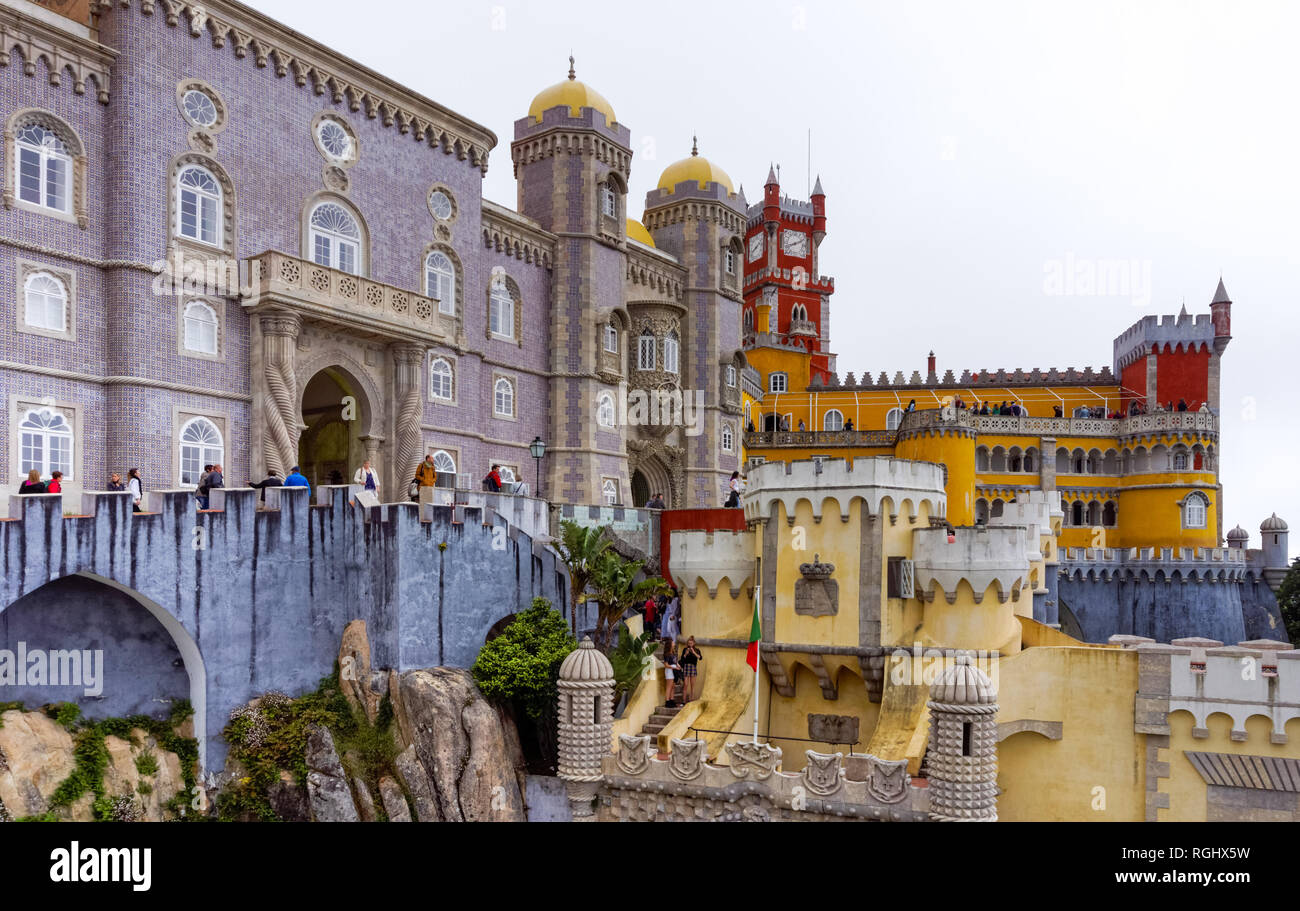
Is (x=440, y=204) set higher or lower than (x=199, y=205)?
higher

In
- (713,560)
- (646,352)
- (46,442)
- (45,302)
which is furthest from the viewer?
(646,352)

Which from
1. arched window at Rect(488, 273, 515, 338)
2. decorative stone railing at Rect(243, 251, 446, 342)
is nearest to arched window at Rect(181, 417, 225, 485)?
decorative stone railing at Rect(243, 251, 446, 342)

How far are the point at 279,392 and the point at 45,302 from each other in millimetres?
5909

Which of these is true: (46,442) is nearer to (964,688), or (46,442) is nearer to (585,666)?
(585,666)

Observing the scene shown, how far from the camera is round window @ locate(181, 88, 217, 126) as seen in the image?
2591 centimetres

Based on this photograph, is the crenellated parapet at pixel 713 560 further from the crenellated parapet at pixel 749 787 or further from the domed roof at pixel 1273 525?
the domed roof at pixel 1273 525

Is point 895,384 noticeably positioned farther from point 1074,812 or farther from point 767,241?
point 1074,812

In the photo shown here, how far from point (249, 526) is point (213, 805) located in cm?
620

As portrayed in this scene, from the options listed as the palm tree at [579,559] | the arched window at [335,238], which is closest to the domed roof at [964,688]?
the palm tree at [579,559]

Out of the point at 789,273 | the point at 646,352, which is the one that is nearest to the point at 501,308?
the point at 646,352

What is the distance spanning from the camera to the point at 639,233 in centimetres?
4556

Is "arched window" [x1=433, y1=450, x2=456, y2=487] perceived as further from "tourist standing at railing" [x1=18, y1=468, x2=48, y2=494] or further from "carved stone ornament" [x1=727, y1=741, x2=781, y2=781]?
"carved stone ornament" [x1=727, y1=741, x2=781, y2=781]

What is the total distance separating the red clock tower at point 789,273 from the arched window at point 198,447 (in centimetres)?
5066
